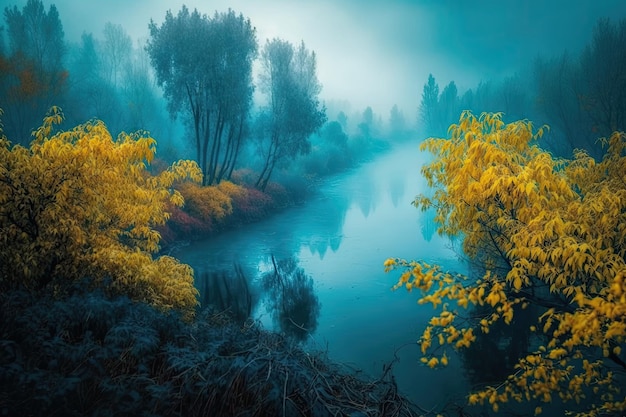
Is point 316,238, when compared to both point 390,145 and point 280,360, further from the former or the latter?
point 390,145

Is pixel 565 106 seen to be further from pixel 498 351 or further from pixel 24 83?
pixel 24 83

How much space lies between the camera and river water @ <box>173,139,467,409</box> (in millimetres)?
10344

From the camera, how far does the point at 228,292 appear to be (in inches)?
599

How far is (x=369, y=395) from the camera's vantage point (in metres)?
5.88

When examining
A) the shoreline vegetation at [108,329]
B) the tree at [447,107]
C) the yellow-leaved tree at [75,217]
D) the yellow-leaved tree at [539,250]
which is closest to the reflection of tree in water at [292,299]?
the shoreline vegetation at [108,329]

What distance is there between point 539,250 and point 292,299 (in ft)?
36.5

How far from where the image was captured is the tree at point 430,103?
10056 cm

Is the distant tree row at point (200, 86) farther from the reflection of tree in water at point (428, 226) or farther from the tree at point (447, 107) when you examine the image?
the tree at point (447, 107)

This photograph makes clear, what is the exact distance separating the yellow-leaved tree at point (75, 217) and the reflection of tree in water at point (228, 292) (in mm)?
4704

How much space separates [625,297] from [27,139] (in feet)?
129

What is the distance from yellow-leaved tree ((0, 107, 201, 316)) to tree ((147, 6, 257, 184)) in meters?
18.6

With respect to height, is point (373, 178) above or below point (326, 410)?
above

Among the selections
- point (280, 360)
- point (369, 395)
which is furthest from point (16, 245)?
point (369, 395)

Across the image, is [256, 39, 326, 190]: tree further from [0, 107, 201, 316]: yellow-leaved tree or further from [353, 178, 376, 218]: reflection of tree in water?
[0, 107, 201, 316]: yellow-leaved tree
